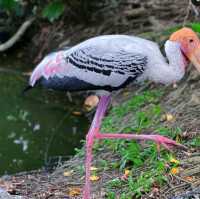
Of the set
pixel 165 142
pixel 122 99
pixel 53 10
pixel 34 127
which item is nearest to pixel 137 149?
pixel 165 142

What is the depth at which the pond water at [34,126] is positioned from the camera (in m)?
8.13

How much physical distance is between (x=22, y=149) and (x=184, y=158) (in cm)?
309

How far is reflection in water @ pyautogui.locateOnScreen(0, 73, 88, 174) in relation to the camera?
813cm

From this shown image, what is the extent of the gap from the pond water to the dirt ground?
89 centimetres

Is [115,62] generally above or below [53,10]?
above

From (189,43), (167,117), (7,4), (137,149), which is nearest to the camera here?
(189,43)

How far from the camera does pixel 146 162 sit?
20.0 feet

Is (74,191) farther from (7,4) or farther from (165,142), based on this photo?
(7,4)

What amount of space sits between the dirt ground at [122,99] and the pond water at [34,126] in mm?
888

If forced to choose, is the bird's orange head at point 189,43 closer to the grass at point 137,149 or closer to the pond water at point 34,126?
the grass at point 137,149

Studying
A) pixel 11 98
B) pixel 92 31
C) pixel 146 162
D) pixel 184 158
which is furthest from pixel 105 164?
pixel 92 31

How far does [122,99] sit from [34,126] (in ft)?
4.33

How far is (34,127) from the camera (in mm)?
9047

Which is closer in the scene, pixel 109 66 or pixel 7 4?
pixel 109 66
